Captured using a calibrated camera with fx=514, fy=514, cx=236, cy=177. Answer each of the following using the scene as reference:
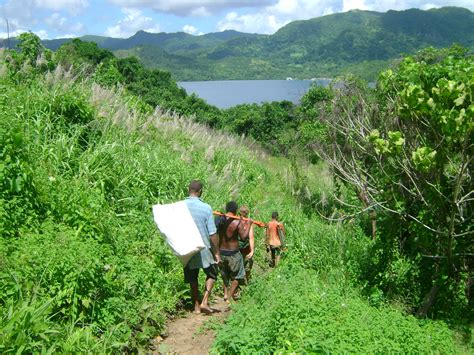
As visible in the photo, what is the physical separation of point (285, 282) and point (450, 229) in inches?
85.8

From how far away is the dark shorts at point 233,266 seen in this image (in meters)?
6.86

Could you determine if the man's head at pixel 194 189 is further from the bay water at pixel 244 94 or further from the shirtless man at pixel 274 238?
the bay water at pixel 244 94

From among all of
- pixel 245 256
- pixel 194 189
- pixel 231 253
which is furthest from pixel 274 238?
pixel 194 189

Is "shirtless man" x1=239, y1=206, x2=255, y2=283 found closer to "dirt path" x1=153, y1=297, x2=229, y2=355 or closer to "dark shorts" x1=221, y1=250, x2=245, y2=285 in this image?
"dark shorts" x1=221, y1=250, x2=245, y2=285

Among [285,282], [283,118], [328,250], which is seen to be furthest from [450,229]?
[283,118]

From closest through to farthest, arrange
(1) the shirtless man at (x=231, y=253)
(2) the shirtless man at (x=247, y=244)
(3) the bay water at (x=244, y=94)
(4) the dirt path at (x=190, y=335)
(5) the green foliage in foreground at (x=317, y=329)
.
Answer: (5) the green foliage in foreground at (x=317, y=329) → (4) the dirt path at (x=190, y=335) → (1) the shirtless man at (x=231, y=253) → (2) the shirtless man at (x=247, y=244) → (3) the bay water at (x=244, y=94)

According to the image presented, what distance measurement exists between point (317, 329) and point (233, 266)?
7.73ft

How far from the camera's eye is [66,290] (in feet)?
15.1

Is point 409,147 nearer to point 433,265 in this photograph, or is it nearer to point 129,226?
point 433,265

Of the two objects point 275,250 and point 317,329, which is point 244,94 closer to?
point 275,250

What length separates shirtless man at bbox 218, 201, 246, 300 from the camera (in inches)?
270

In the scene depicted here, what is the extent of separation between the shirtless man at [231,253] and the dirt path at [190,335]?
1.90 ft

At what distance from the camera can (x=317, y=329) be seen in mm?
4633

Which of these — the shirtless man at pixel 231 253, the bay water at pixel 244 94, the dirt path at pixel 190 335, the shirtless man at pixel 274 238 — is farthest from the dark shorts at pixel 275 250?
the bay water at pixel 244 94
